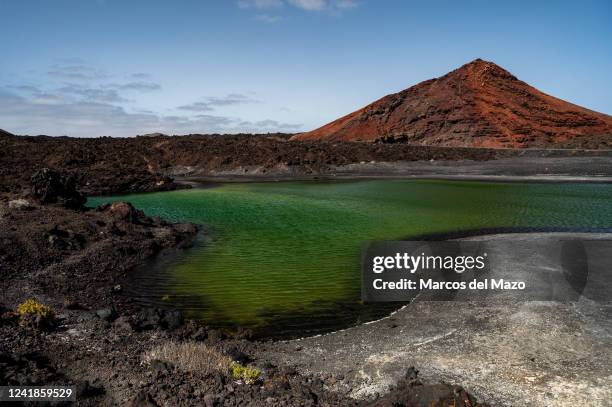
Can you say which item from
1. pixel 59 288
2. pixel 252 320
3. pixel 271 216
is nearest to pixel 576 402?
pixel 252 320

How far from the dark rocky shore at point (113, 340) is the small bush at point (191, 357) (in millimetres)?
26

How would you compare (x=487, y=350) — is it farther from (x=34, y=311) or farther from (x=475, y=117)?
(x=475, y=117)

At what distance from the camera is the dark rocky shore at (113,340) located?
916 cm

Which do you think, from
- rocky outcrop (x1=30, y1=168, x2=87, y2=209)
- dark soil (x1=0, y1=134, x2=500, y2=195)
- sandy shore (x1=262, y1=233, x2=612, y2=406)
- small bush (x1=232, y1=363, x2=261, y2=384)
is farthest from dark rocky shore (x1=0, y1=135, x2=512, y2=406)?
dark soil (x1=0, y1=134, x2=500, y2=195)

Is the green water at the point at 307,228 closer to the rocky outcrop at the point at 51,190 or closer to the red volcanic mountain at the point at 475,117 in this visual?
the rocky outcrop at the point at 51,190

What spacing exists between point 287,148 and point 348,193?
131ft

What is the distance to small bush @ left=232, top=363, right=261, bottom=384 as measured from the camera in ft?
32.2

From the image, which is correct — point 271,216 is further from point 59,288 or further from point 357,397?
point 357,397

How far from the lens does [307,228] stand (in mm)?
28234

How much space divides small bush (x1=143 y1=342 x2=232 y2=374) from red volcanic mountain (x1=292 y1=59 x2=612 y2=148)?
3656 inches

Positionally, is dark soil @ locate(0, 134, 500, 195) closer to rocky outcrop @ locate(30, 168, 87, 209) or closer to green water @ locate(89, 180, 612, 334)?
green water @ locate(89, 180, 612, 334)

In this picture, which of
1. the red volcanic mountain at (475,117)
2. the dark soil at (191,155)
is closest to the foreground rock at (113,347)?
the dark soil at (191,155)

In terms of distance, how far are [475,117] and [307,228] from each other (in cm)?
8497

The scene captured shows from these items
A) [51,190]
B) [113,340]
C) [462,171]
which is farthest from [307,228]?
[462,171]
